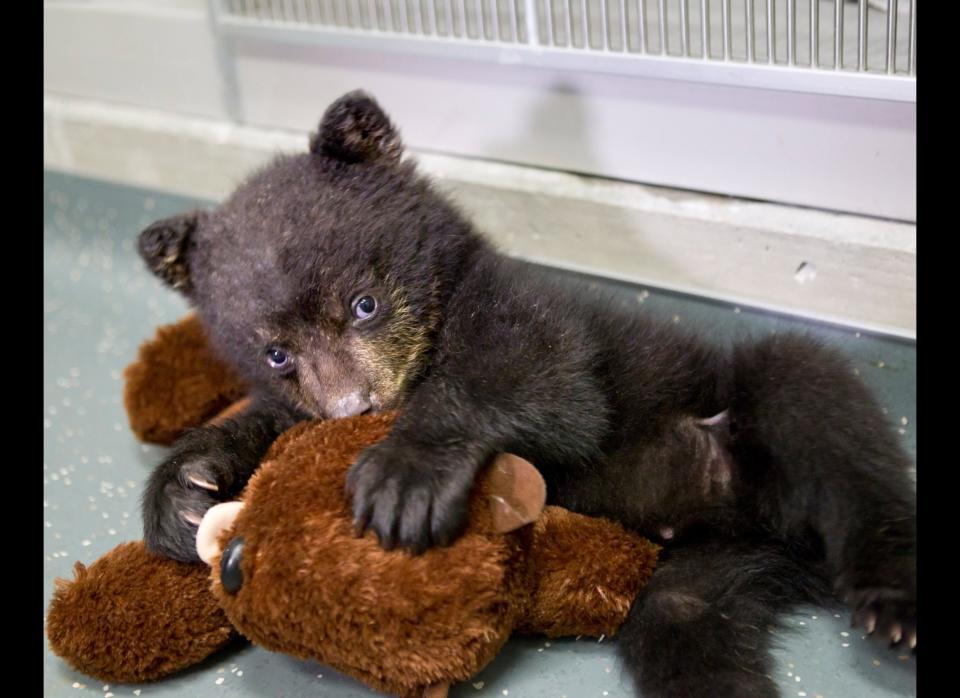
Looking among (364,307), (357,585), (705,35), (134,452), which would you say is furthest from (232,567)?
(705,35)

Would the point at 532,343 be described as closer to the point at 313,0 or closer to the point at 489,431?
the point at 489,431

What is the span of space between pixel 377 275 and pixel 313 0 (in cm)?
160


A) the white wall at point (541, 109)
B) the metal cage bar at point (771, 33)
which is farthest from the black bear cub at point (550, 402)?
the metal cage bar at point (771, 33)

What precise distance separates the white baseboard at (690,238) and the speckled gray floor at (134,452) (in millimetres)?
73

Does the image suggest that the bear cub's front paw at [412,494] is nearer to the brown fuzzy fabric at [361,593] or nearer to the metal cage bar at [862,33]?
the brown fuzzy fabric at [361,593]

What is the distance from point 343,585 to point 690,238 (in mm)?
1747

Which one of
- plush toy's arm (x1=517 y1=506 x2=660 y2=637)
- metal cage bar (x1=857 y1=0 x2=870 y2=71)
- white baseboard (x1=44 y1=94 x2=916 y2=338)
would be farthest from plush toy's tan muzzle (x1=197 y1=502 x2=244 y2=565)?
metal cage bar (x1=857 y1=0 x2=870 y2=71)

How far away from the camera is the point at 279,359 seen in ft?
8.96

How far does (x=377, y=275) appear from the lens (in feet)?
→ 8.75

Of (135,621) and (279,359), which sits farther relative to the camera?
(279,359)

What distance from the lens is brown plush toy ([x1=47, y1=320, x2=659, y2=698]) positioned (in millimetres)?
2148

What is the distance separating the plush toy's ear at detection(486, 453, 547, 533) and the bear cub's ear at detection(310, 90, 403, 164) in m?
0.97

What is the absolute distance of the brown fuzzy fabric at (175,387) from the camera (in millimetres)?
3420

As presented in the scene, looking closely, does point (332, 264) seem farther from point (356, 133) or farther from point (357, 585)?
point (357, 585)
